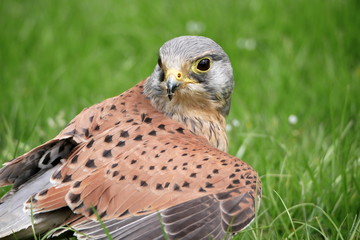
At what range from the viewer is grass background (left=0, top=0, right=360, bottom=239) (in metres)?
4.98

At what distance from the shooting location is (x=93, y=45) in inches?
314

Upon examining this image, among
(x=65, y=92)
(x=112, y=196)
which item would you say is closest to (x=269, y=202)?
(x=112, y=196)

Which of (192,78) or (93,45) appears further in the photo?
(93,45)

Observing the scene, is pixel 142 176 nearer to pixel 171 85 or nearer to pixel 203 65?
pixel 171 85

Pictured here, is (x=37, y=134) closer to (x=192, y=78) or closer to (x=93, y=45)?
(x=192, y=78)

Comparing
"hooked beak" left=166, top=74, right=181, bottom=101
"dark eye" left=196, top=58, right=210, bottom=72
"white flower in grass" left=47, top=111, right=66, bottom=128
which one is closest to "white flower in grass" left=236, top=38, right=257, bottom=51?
"white flower in grass" left=47, top=111, right=66, bottom=128

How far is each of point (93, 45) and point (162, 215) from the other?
4.68 metres

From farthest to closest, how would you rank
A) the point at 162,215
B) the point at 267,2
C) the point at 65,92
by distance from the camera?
the point at 267,2, the point at 65,92, the point at 162,215

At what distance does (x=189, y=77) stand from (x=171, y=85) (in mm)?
240

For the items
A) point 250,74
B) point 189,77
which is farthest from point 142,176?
point 250,74

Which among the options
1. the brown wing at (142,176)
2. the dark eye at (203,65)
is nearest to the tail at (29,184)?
the brown wing at (142,176)

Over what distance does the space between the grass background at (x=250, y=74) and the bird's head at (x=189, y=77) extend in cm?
87

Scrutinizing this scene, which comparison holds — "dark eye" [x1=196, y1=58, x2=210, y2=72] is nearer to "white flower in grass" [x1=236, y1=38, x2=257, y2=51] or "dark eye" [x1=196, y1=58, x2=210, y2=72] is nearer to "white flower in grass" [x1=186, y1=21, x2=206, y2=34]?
"white flower in grass" [x1=236, y1=38, x2=257, y2=51]

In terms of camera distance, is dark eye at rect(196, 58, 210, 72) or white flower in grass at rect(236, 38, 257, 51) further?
white flower in grass at rect(236, 38, 257, 51)
